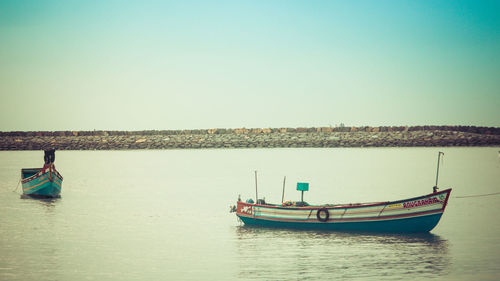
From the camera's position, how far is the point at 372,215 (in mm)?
23859

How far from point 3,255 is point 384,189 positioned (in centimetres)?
3338

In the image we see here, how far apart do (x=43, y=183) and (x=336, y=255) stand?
85.0 ft

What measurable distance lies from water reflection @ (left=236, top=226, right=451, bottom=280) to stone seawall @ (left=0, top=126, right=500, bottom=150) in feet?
278

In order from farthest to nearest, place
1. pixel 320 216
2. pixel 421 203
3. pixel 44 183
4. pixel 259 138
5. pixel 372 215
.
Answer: pixel 259 138
pixel 44 183
pixel 320 216
pixel 372 215
pixel 421 203

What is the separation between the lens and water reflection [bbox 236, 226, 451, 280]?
1877cm

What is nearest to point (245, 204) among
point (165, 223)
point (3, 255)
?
point (165, 223)

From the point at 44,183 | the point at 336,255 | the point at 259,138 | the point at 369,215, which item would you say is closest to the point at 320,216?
the point at 369,215

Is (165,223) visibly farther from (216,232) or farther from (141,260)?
(141,260)

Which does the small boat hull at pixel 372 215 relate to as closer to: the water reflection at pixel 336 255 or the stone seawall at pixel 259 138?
the water reflection at pixel 336 255

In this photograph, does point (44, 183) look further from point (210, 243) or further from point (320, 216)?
point (320, 216)

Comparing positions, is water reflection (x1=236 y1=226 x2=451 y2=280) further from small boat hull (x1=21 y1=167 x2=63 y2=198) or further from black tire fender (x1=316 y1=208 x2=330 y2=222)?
small boat hull (x1=21 y1=167 x2=63 y2=198)

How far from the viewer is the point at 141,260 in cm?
2102

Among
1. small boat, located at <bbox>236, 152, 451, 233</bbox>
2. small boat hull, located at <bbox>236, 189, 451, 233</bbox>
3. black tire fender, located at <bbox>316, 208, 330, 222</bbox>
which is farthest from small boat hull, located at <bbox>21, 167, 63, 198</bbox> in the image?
black tire fender, located at <bbox>316, 208, 330, 222</bbox>

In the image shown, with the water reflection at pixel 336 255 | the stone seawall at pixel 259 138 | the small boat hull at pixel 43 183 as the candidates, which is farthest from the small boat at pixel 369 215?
the stone seawall at pixel 259 138
